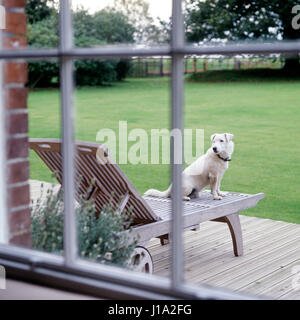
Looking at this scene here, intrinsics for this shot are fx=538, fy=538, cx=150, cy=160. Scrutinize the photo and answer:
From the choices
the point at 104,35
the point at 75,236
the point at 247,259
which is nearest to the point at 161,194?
the point at 247,259

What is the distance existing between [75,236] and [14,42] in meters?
0.64

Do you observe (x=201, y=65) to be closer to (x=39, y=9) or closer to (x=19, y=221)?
(x=39, y=9)

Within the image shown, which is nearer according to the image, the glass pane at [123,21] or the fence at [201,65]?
the fence at [201,65]

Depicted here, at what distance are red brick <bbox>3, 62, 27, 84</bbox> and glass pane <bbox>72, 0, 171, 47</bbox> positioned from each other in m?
11.4

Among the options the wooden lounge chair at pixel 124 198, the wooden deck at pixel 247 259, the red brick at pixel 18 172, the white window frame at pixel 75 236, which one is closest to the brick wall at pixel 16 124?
the red brick at pixel 18 172

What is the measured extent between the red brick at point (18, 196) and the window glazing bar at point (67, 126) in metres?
0.33

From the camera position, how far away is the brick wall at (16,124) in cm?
161

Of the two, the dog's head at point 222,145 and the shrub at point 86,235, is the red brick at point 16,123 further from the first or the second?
the dog's head at point 222,145

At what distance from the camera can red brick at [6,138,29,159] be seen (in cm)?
162

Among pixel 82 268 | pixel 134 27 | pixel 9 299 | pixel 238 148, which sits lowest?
pixel 238 148
